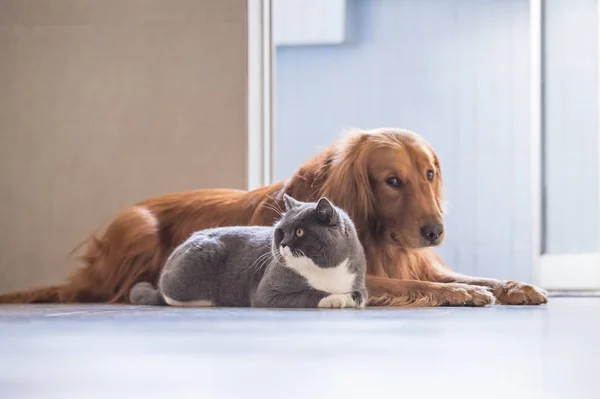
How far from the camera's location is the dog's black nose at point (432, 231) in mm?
2133

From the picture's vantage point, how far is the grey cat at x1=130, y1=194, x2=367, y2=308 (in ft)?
6.31

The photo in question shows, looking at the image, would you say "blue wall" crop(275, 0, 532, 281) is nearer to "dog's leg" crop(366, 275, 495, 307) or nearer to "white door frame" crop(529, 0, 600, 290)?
"white door frame" crop(529, 0, 600, 290)

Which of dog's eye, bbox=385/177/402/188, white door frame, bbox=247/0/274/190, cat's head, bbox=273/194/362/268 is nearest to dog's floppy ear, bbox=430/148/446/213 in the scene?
dog's eye, bbox=385/177/402/188

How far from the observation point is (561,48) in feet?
11.2

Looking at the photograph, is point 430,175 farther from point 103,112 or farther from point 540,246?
point 103,112

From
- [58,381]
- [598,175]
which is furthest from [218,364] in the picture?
[598,175]

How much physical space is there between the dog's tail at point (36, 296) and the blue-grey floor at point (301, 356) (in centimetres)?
85

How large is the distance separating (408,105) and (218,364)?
3580 millimetres

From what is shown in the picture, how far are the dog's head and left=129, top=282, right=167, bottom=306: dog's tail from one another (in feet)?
1.64

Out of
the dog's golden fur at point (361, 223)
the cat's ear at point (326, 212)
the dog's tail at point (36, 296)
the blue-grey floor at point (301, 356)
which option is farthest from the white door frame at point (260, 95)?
the blue-grey floor at point (301, 356)

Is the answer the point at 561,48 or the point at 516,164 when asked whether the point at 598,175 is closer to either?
the point at 561,48

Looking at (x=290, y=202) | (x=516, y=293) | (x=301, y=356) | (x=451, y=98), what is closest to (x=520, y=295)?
(x=516, y=293)

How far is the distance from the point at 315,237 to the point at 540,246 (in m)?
1.63

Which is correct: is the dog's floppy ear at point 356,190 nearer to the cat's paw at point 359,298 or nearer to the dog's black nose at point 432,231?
the dog's black nose at point 432,231
